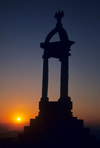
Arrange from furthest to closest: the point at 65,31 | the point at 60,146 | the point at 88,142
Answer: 1. the point at 65,31
2. the point at 88,142
3. the point at 60,146

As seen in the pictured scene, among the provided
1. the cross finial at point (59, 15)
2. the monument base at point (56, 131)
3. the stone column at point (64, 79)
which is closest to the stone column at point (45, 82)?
the monument base at point (56, 131)

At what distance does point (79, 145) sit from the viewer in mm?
17594

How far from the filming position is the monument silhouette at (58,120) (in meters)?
17.3

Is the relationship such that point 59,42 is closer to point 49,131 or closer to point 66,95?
point 66,95

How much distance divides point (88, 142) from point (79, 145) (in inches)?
32.2

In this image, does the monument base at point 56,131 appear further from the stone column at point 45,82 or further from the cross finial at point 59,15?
the cross finial at point 59,15

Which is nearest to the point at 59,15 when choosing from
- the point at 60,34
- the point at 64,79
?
the point at 60,34

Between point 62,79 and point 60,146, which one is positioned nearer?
point 60,146

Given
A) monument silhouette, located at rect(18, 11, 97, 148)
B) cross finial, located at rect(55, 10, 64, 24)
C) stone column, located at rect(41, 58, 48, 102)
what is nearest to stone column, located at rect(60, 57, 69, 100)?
monument silhouette, located at rect(18, 11, 97, 148)

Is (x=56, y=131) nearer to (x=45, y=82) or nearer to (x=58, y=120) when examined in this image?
(x=58, y=120)

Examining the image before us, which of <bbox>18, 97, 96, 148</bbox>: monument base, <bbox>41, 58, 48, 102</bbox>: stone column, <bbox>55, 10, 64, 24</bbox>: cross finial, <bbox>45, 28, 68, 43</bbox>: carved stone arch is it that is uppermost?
<bbox>55, 10, 64, 24</bbox>: cross finial

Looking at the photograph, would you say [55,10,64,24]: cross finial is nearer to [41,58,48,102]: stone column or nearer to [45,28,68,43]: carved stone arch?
[45,28,68,43]: carved stone arch

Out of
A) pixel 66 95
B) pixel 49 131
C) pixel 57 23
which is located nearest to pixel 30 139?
pixel 49 131

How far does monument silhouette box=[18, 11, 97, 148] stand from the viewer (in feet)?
56.9
